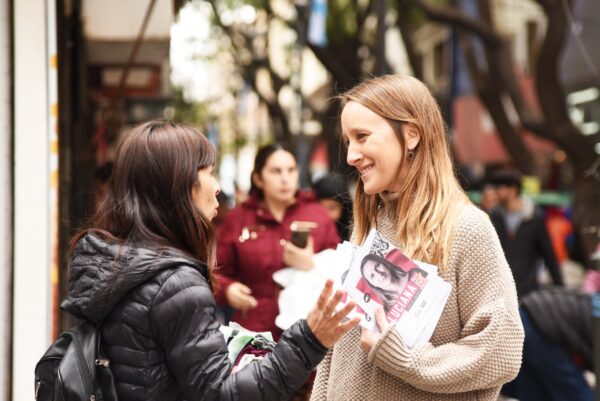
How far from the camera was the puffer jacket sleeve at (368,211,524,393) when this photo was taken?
2.61m

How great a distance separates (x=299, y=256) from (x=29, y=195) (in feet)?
5.94

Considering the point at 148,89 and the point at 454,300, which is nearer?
the point at 454,300

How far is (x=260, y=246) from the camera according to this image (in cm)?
576

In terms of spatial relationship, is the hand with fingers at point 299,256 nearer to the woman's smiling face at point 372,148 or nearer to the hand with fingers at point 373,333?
the woman's smiling face at point 372,148

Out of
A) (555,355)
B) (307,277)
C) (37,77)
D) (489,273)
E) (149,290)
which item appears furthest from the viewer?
(555,355)

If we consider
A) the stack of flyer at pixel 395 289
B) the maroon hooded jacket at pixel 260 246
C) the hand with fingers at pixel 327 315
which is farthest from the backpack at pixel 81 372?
the maroon hooded jacket at pixel 260 246

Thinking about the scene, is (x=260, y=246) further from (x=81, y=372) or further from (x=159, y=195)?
(x=81, y=372)

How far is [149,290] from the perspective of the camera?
8.11ft

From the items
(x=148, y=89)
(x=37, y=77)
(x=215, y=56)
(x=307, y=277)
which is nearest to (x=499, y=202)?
(x=307, y=277)

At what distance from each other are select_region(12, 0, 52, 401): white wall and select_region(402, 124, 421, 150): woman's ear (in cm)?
213

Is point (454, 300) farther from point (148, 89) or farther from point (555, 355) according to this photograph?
point (148, 89)

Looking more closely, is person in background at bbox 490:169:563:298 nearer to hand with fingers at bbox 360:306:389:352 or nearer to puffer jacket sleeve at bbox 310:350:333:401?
puffer jacket sleeve at bbox 310:350:333:401

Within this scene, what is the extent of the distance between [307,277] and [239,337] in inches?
106

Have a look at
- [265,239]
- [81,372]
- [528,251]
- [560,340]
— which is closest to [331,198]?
[265,239]
